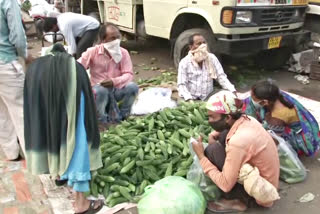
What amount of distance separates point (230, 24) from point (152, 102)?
1691mm

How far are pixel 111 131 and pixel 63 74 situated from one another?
1.46m

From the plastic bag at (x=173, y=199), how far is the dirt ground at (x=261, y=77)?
0.55 m

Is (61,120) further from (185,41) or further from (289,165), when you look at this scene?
(185,41)

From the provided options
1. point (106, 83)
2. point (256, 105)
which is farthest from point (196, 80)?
point (256, 105)

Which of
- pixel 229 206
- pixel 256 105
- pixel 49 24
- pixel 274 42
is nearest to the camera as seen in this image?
pixel 229 206

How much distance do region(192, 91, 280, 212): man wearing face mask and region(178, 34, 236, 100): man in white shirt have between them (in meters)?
2.07

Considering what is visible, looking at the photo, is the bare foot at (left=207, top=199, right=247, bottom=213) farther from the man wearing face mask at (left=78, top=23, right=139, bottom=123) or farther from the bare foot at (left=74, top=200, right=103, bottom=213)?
the man wearing face mask at (left=78, top=23, right=139, bottom=123)

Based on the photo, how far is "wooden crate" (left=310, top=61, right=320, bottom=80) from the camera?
6.51 m

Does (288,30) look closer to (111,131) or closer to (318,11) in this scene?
(318,11)

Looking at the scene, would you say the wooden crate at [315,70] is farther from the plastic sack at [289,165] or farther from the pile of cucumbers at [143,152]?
the plastic sack at [289,165]

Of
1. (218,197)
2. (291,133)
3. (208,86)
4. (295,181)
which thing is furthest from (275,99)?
(208,86)

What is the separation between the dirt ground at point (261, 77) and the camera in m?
3.17

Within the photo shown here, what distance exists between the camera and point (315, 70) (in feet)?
21.5

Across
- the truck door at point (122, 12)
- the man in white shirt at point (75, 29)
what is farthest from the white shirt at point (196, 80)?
the truck door at point (122, 12)
